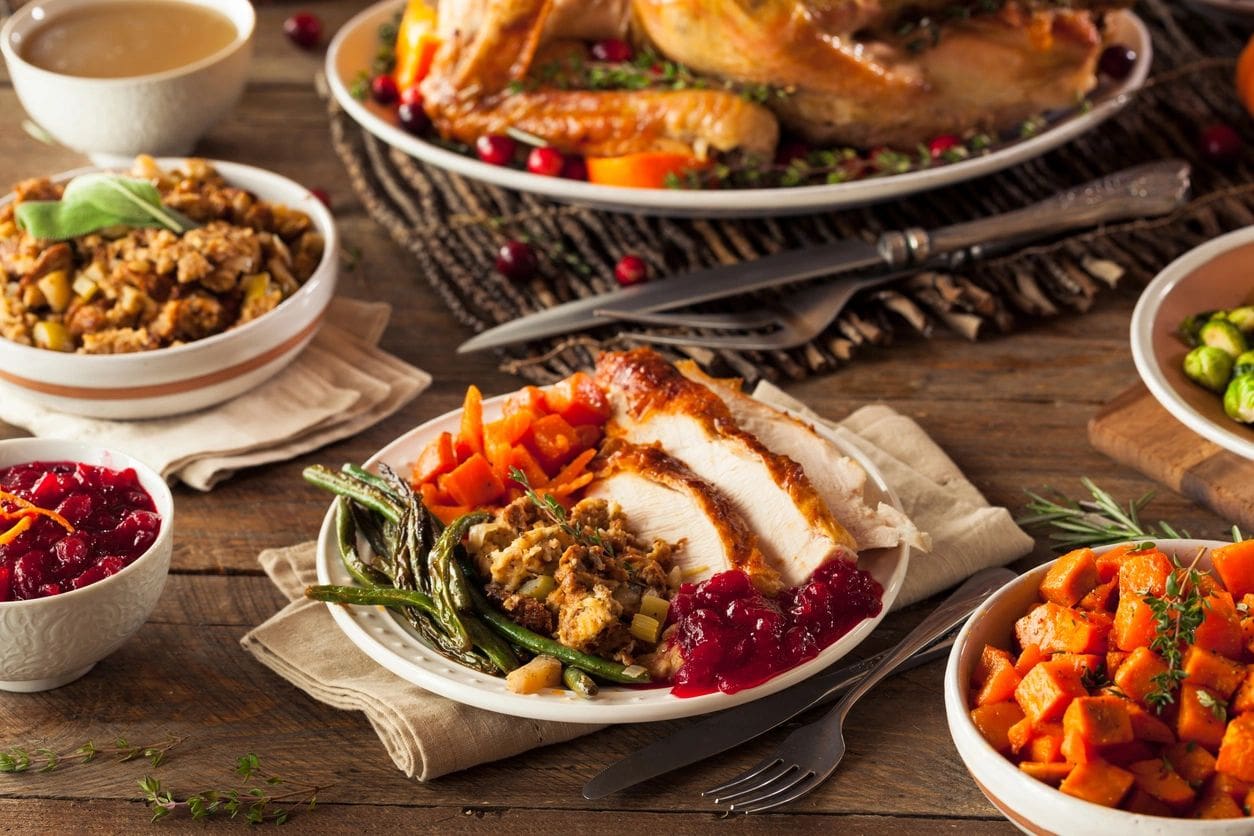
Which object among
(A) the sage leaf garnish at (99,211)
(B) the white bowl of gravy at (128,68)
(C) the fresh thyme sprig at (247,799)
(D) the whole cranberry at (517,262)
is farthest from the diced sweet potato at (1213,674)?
(B) the white bowl of gravy at (128,68)

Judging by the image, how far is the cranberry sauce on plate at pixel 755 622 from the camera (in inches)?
91.3

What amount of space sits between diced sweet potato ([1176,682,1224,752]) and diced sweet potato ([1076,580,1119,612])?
279mm

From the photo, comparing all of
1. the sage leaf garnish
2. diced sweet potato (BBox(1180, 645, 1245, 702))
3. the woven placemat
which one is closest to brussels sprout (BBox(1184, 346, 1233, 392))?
the woven placemat

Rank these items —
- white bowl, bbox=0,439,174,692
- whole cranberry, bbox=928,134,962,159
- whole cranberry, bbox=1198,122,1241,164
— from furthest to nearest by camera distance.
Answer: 1. whole cranberry, bbox=1198,122,1241,164
2. whole cranberry, bbox=928,134,962,159
3. white bowl, bbox=0,439,174,692

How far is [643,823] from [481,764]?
0.33 metres

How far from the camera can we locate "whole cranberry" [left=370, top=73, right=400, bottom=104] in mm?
4422

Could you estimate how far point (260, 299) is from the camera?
3.43m

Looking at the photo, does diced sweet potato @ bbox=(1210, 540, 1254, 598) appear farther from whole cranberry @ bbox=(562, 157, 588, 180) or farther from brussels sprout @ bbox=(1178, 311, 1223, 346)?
whole cranberry @ bbox=(562, 157, 588, 180)

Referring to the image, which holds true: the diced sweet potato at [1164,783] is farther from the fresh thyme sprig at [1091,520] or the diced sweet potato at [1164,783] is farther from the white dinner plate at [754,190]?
the white dinner plate at [754,190]

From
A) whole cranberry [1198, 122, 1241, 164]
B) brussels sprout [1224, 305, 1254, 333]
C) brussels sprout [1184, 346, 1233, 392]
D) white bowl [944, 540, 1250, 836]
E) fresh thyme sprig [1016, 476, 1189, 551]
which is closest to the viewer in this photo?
white bowl [944, 540, 1250, 836]

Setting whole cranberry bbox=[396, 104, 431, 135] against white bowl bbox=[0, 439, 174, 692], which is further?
whole cranberry bbox=[396, 104, 431, 135]

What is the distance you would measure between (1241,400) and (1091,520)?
1.37 ft

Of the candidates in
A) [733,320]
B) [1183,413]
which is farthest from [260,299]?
[1183,413]

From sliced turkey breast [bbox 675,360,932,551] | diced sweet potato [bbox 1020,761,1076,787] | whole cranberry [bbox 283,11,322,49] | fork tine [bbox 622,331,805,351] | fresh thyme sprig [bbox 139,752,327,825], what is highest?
diced sweet potato [bbox 1020,761,1076,787]
